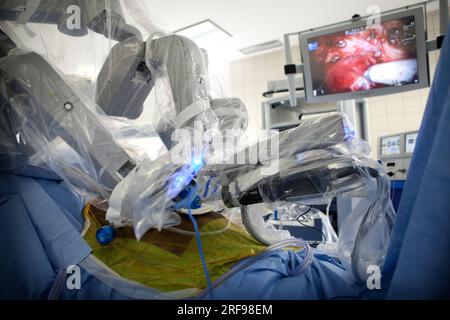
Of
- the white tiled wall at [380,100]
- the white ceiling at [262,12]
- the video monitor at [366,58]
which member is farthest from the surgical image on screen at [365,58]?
the white ceiling at [262,12]

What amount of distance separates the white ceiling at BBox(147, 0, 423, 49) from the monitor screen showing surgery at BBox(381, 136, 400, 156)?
4.63ft

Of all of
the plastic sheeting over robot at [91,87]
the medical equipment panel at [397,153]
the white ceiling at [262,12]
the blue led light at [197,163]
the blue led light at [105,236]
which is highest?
the white ceiling at [262,12]

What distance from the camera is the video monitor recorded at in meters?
1.51

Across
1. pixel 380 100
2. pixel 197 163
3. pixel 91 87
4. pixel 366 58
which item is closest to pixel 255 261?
pixel 197 163

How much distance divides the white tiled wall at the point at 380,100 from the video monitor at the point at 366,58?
793 mm

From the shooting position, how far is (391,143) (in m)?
1.81

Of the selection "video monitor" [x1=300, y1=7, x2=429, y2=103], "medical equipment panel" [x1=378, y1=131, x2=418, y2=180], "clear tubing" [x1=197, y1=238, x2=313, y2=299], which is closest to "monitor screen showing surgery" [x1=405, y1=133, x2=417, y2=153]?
"medical equipment panel" [x1=378, y1=131, x2=418, y2=180]

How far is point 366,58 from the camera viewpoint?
165cm

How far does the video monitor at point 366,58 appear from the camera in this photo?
151 cm

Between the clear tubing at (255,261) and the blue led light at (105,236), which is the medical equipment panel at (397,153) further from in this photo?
the blue led light at (105,236)

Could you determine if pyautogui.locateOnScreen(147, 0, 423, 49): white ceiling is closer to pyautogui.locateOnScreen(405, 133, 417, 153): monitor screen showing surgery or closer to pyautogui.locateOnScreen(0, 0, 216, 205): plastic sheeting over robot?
pyautogui.locateOnScreen(405, 133, 417, 153): monitor screen showing surgery

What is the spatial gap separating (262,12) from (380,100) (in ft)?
4.86

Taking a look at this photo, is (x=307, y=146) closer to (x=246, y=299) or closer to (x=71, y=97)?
(x=246, y=299)

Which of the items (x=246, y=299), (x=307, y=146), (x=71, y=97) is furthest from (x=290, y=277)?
(x=71, y=97)
